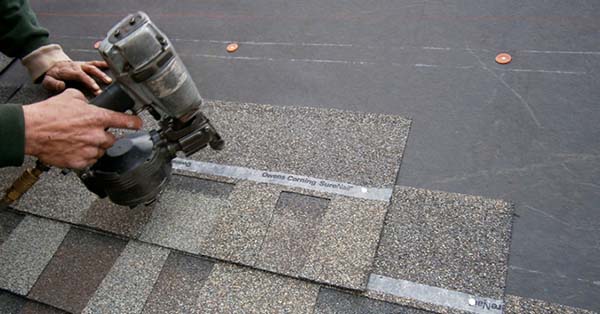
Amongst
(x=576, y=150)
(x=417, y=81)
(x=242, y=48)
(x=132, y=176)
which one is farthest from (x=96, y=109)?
(x=576, y=150)

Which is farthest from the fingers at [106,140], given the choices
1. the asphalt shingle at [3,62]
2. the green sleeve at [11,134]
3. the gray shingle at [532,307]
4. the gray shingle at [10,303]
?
the asphalt shingle at [3,62]

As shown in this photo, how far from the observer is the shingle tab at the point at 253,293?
1.50 meters

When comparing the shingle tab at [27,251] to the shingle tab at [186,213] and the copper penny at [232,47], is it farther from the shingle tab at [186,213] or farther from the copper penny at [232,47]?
the copper penny at [232,47]

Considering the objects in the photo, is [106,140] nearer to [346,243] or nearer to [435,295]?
[346,243]

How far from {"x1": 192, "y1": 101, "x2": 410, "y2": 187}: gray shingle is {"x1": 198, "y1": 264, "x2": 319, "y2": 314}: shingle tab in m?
0.45

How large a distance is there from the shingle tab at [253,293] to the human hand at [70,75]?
1.19 meters

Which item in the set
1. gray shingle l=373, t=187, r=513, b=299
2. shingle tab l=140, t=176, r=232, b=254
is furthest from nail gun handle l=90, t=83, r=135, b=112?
gray shingle l=373, t=187, r=513, b=299

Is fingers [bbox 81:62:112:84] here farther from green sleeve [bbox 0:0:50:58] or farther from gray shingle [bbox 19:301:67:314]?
gray shingle [bbox 19:301:67:314]

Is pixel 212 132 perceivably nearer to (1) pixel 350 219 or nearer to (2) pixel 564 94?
(1) pixel 350 219

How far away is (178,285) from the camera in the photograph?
5.37 feet

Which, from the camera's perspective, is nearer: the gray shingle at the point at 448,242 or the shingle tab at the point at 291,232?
the gray shingle at the point at 448,242

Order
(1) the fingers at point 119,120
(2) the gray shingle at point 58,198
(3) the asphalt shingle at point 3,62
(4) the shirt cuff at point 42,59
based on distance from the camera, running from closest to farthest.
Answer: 1. (1) the fingers at point 119,120
2. (2) the gray shingle at point 58,198
3. (4) the shirt cuff at point 42,59
4. (3) the asphalt shingle at point 3,62

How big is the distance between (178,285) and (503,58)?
1.66 m

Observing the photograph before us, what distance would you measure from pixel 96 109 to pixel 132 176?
0.99ft
